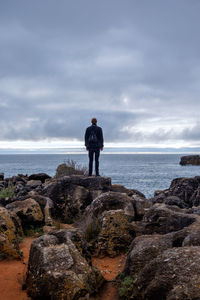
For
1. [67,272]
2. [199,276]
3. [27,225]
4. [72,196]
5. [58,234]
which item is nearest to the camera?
[199,276]

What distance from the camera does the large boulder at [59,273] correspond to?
534 cm

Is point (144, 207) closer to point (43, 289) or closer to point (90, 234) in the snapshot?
point (90, 234)

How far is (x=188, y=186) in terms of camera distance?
1941cm

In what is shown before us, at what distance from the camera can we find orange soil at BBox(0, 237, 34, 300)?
5.98m

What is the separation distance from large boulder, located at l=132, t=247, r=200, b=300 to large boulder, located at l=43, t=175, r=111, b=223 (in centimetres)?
732

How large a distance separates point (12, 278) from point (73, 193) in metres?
6.62

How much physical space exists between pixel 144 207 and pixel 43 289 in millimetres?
6071

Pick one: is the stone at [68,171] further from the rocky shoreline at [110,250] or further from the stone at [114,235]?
the stone at [114,235]

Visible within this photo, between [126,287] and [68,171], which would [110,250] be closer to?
[126,287]

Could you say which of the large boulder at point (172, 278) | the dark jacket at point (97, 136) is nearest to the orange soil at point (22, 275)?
the large boulder at point (172, 278)

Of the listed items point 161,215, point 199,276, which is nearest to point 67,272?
point 199,276

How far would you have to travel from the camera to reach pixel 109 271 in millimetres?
7316

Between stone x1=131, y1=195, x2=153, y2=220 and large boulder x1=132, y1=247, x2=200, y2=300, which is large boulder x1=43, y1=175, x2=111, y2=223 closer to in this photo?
stone x1=131, y1=195, x2=153, y2=220

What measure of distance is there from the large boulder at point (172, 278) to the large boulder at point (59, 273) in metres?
0.98
